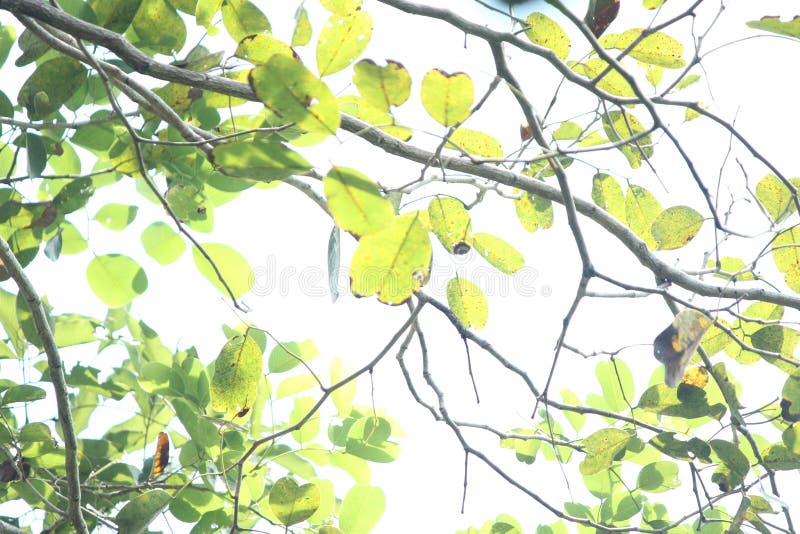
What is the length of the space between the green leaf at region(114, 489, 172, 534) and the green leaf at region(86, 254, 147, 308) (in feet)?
1.18

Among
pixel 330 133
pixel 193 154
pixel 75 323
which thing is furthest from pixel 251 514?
pixel 330 133

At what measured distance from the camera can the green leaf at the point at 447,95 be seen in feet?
2.03

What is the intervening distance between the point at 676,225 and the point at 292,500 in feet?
2.00

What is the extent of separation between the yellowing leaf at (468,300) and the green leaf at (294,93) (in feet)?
1.41

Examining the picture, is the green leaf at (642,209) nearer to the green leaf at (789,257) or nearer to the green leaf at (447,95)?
the green leaf at (789,257)

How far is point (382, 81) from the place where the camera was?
61 centimetres

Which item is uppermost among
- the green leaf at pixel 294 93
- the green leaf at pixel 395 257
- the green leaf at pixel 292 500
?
the green leaf at pixel 294 93

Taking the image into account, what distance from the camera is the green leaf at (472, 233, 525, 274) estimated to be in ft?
2.96

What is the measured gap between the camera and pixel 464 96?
624mm

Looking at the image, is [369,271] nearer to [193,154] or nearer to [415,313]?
[415,313]

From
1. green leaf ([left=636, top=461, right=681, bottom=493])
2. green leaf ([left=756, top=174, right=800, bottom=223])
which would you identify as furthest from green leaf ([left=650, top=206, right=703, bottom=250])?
green leaf ([left=636, top=461, right=681, bottom=493])

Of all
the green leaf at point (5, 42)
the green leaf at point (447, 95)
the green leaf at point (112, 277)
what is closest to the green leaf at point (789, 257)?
the green leaf at point (447, 95)

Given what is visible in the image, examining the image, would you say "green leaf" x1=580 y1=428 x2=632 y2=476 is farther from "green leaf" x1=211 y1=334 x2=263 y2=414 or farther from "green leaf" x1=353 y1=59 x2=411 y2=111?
"green leaf" x1=353 y1=59 x2=411 y2=111

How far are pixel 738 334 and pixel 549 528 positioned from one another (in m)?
0.49
